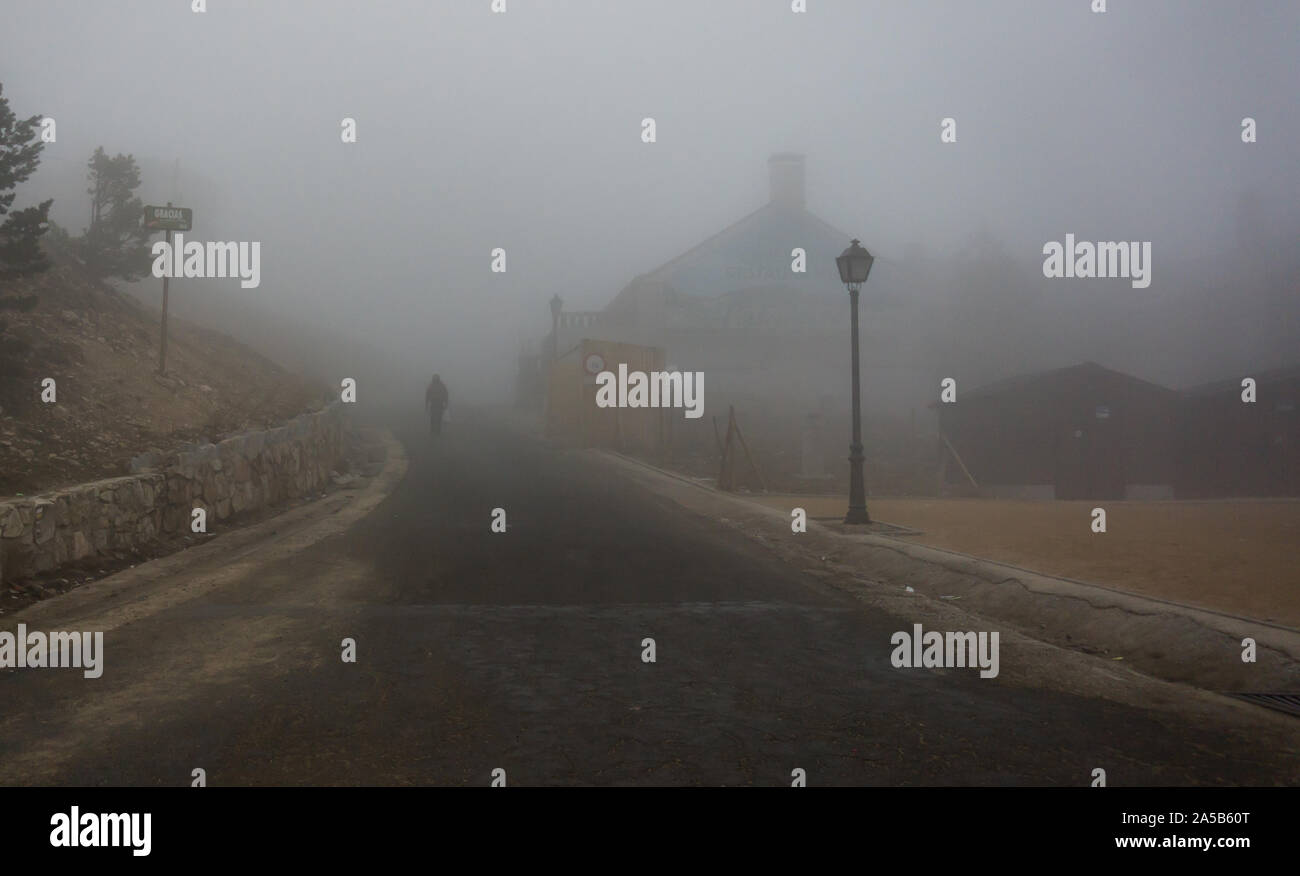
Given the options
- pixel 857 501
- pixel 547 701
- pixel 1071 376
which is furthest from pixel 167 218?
pixel 1071 376

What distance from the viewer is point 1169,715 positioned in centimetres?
531

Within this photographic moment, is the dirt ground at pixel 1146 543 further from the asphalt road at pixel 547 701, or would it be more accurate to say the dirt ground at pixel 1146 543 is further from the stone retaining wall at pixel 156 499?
the stone retaining wall at pixel 156 499

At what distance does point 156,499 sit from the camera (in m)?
10.6

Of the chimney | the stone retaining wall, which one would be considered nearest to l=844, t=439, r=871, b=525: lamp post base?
the stone retaining wall

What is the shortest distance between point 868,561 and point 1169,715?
17.8 feet

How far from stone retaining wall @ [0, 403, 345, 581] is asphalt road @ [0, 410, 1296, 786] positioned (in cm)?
137

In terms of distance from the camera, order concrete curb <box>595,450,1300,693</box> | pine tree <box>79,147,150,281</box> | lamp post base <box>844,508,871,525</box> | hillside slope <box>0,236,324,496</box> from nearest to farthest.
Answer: concrete curb <box>595,450,1300,693</box>
hillside slope <box>0,236,324,496</box>
lamp post base <box>844,508,871,525</box>
pine tree <box>79,147,150,281</box>

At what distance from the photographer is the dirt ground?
8.08 m

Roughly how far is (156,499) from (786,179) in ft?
130

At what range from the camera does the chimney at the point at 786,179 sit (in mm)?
45531

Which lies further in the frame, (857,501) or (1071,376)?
(1071,376)

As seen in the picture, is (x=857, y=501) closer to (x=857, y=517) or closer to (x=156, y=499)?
(x=857, y=517)

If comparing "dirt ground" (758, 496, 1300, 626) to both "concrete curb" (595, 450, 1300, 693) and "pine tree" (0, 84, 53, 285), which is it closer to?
"concrete curb" (595, 450, 1300, 693)
